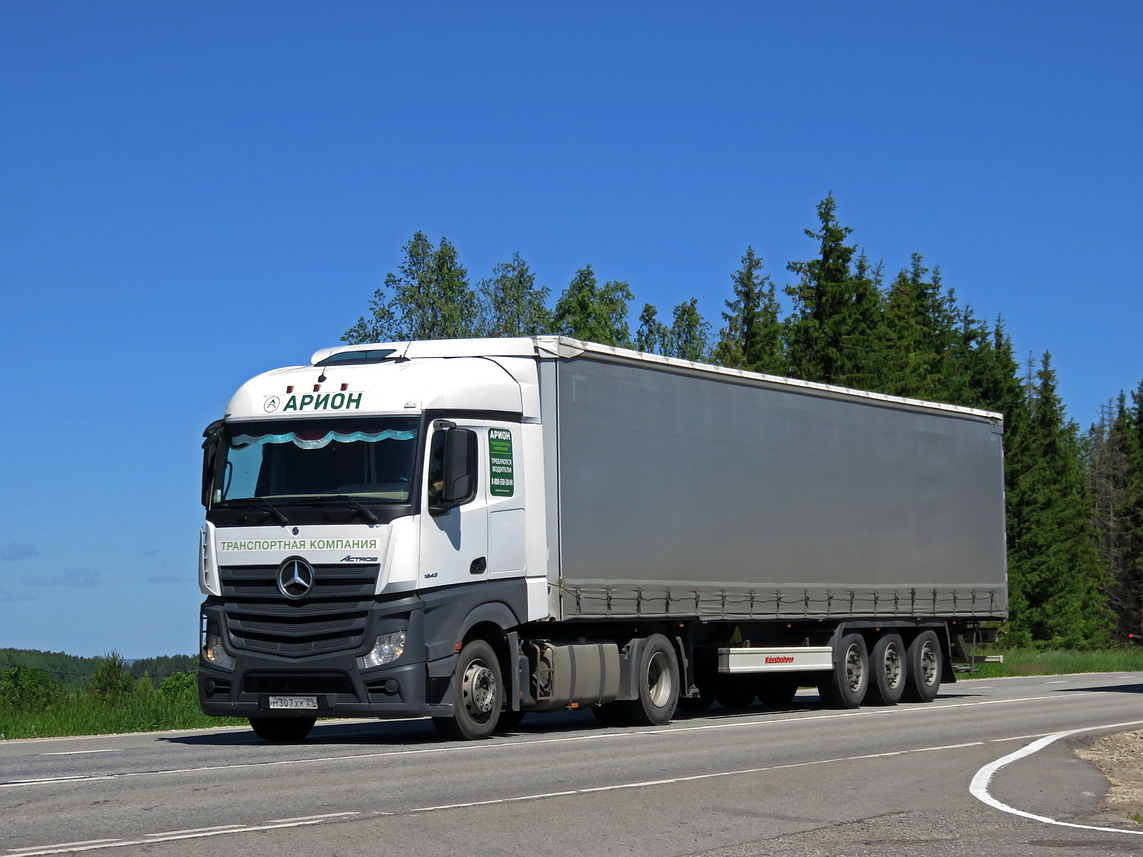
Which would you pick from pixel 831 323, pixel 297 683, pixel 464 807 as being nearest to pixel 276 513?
pixel 297 683

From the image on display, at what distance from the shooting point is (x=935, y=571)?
977 inches

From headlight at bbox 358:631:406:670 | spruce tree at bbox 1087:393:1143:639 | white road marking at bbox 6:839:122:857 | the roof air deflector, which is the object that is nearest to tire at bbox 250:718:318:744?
headlight at bbox 358:631:406:670

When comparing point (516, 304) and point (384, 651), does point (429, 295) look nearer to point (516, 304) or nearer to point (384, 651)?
point (516, 304)

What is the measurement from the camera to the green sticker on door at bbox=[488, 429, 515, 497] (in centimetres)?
1656

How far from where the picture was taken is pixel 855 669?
916 inches

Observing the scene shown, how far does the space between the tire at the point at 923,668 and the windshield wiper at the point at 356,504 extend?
12.1 metres

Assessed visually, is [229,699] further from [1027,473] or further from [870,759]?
[1027,473]

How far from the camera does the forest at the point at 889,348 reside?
5431 cm

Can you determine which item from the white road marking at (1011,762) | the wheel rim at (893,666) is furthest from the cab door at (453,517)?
the wheel rim at (893,666)

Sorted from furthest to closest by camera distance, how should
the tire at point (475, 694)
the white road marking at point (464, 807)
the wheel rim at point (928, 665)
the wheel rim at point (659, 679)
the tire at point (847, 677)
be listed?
the wheel rim at point (928, 665) < the tire at point (847, 677) < the wheel rim at point (659, 679) < the tire at point (475, 694) < the white road marking at point (464, 807)

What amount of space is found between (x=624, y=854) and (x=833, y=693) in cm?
1458

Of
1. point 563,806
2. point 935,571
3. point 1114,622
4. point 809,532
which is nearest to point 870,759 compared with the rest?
point 563,806

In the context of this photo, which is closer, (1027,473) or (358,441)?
(358,441)

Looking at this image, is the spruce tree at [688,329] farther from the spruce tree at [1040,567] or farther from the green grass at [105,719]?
the green grass at [105,719]
